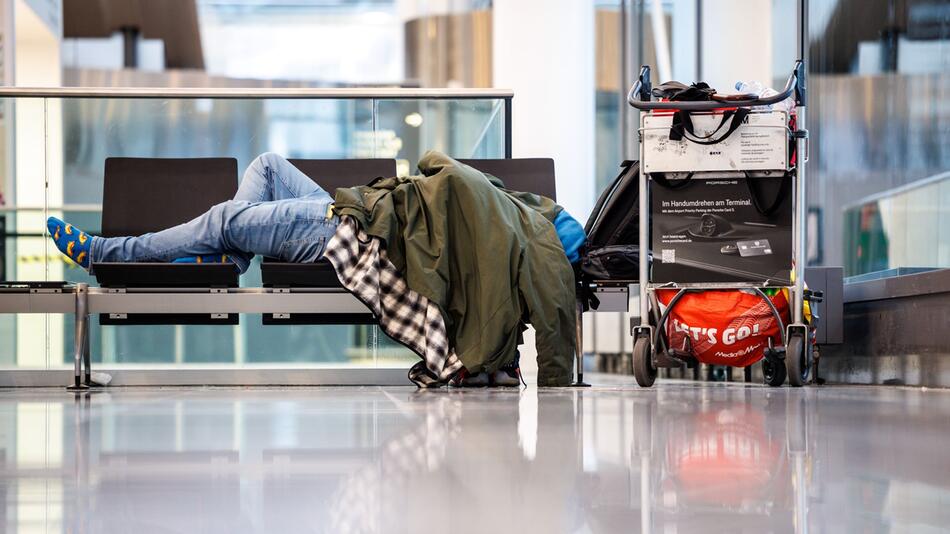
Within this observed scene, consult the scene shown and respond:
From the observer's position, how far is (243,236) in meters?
3.94

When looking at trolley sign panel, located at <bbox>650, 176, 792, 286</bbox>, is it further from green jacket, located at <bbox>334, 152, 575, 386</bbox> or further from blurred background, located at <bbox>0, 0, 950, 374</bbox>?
blurred background, located at <bbox>0, 0, 950, 374</bbox>

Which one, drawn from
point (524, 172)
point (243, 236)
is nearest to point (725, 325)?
point (524, 172)

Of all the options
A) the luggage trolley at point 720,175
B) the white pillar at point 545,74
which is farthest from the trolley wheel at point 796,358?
the white pillar at point 545,74

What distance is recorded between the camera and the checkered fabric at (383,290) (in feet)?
12.1

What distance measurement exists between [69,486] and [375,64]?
52.6 ft

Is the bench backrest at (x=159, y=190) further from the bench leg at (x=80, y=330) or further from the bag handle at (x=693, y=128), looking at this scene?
the bag handle at (x=693, y=128)

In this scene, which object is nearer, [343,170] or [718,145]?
[718,145]

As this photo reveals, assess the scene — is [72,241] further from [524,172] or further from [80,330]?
[524,172]

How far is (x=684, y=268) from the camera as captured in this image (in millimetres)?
3707

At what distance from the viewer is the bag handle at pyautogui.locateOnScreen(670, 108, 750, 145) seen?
3.58 meters

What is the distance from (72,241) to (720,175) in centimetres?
224

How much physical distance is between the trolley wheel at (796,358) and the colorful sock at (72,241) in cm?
239

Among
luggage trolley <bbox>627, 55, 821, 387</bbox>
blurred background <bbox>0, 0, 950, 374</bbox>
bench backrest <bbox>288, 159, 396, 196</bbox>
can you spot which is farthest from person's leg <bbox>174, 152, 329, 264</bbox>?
luggage trolley <bbox>627, 55, 821, 387</bbox>

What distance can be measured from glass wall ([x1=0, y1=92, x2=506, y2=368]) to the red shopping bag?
128cm
